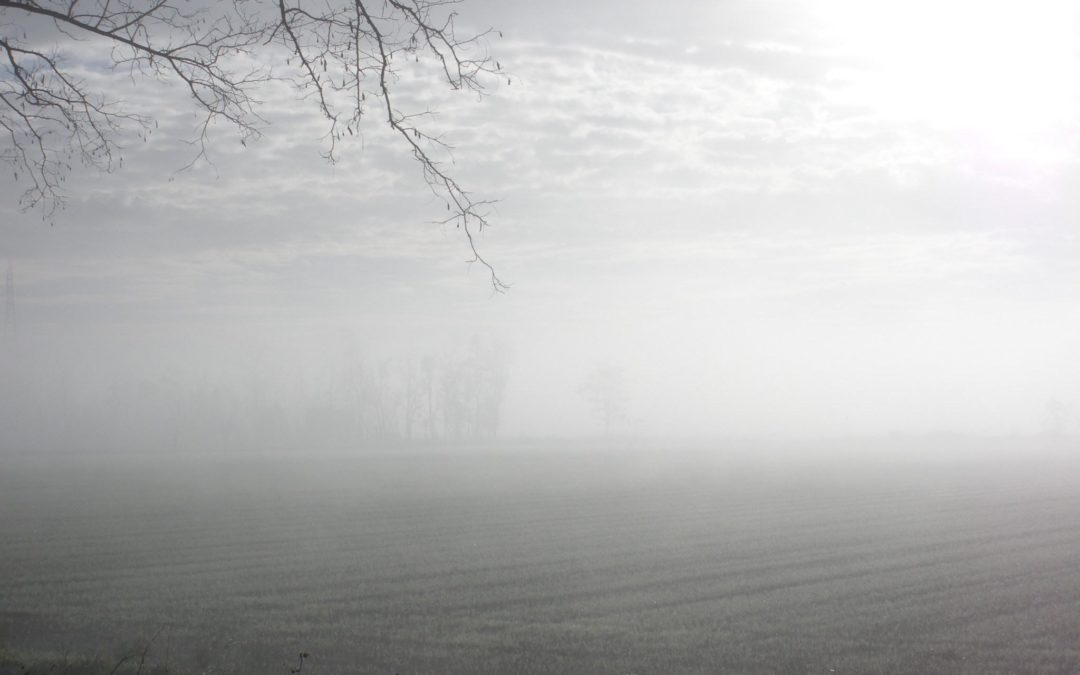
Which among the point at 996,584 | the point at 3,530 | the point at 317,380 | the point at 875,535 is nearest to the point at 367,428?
the point at 317,380

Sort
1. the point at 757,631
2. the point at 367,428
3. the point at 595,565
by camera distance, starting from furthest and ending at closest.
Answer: the point at 367,428 < the point at 595,565 < the point at 757,631

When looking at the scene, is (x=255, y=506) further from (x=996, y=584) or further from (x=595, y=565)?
(x=996, y=584)

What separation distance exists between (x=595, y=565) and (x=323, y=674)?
34.9 feet

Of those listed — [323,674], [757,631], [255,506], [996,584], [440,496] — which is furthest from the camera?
[440,496]

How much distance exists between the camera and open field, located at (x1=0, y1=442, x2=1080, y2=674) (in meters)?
11.9

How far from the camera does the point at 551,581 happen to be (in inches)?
711

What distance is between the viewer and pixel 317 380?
Result: 123 meters

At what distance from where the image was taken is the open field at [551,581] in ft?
39.1

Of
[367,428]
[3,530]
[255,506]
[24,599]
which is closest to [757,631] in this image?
[24,599]

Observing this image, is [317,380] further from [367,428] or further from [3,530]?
[3,530]

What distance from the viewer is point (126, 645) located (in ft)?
39.2

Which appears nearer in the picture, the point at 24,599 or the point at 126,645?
the point at 126,645

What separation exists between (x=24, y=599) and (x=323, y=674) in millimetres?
8889

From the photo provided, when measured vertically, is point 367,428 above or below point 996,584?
below
